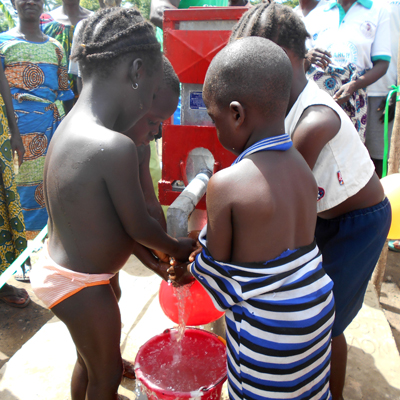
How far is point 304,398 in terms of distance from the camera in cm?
129

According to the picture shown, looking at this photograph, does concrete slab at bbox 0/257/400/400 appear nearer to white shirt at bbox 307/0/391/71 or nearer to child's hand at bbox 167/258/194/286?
child's hand at bbox 167/258/194/286

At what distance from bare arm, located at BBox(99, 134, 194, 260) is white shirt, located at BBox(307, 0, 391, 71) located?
207cm

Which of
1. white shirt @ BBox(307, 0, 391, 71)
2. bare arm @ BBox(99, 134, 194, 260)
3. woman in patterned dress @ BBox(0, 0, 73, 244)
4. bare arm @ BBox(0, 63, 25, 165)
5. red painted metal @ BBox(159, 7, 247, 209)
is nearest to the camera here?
bare arm @ BBox(99, 134, 194, 260)

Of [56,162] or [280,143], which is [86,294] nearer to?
[56,162]

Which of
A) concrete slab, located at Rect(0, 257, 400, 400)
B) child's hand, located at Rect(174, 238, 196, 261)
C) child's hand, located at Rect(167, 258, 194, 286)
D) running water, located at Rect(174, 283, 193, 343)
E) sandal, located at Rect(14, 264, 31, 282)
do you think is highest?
child's hand, located at Rect(174, 238, 196, 261)

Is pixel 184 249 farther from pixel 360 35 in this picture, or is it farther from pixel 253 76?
pixel 360 35

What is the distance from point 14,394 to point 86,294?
937 millimetres

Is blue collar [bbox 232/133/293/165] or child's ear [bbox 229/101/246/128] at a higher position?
child's ear [bbox 229/101/246/128]

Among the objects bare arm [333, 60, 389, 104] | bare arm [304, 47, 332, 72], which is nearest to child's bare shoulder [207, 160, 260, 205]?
bare arm [304, 47, 332, 72]

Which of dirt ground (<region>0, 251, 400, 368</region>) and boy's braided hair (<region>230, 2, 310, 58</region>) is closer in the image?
boy's braided hair (<region>230, 2, 310, 58</region>)

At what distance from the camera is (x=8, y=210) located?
292 cm

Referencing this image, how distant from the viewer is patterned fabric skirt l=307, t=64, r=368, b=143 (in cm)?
222

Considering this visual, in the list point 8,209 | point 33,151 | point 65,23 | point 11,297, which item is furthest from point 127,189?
point 65,23

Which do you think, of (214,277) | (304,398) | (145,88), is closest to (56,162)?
(145,88)
